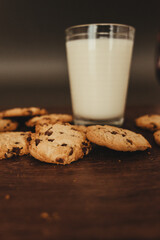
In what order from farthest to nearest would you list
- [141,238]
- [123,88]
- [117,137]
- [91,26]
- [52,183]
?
[123,88]
[91,26]
[117,137]
[52,183]
[141,238]

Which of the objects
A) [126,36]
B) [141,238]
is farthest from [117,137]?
[126,36]

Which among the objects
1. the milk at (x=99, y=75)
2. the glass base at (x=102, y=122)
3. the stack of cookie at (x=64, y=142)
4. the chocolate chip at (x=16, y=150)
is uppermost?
the milk at (x=99, y=75)

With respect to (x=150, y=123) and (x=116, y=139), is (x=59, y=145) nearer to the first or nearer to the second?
(x=116, y=139)

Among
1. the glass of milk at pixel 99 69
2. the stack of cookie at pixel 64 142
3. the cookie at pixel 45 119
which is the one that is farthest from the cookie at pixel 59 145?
the glass of milk at pixel 99 69

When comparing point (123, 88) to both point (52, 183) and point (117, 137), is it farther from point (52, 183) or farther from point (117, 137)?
point (52, 183)

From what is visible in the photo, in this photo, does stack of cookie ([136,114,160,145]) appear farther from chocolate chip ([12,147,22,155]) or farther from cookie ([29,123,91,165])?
chocolate chip ([12,147,22,155])

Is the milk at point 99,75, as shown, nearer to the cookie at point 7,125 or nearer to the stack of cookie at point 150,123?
the stack of cookie at point 150,123
